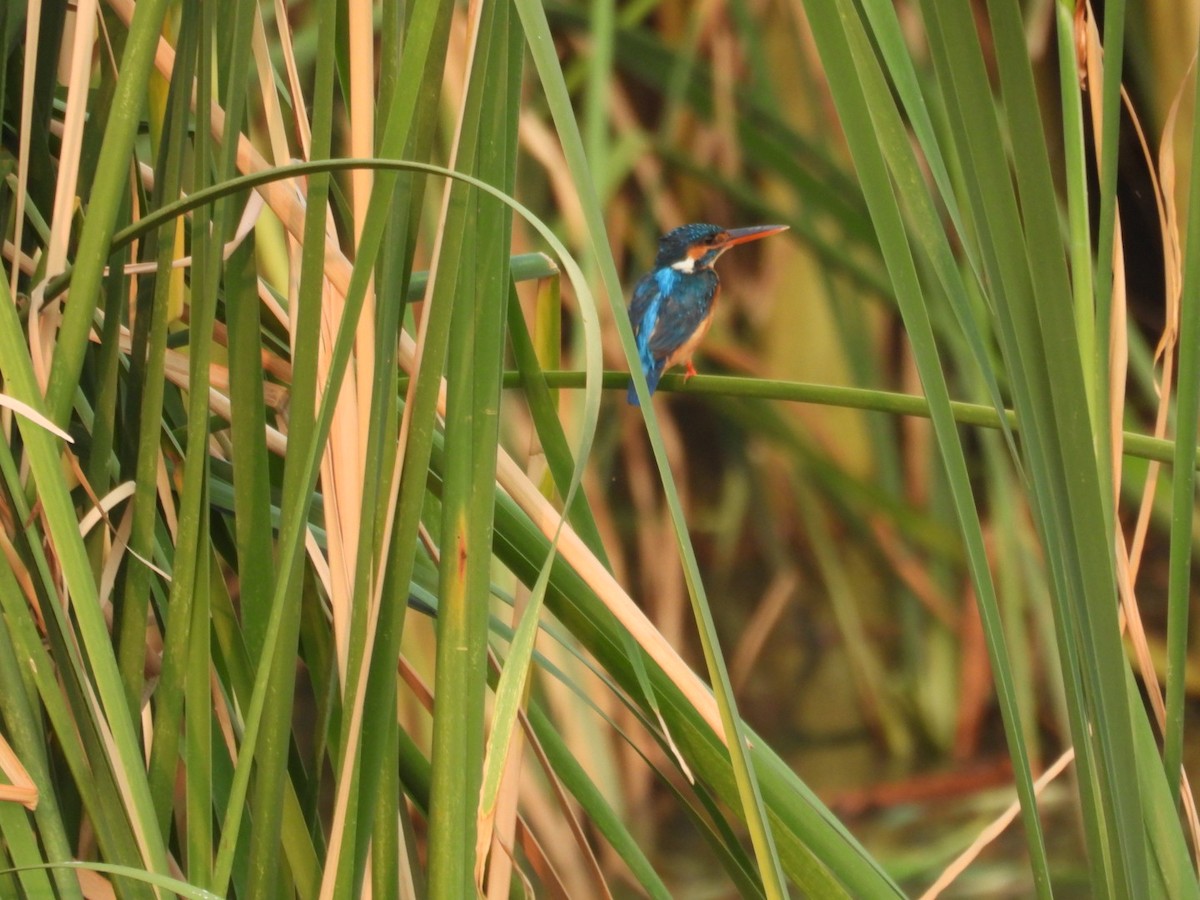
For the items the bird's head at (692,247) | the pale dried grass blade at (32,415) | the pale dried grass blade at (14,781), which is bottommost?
the pale dried grass blade at (14,781)

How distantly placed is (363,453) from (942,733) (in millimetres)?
2098

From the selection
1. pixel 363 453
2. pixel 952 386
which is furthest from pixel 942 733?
pixel 363 453

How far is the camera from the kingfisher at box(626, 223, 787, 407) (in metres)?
1.87

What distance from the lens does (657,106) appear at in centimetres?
247

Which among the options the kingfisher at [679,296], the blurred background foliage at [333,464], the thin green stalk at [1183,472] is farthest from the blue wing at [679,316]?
the thin green stalk at [1183,472]

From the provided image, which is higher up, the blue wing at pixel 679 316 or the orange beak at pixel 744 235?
the orange beak at pixel 744 235

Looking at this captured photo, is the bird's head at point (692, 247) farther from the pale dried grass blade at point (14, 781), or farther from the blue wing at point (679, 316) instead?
the pale dried grass blade at point (14, 781)

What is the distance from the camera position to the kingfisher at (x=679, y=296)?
1.87 meters

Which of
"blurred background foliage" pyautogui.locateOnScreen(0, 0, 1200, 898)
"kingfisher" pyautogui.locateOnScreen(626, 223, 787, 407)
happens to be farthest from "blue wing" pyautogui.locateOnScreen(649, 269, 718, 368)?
"blurred background foliage" pyautogui.locateOnScreen(0, 0, 1200, 898)

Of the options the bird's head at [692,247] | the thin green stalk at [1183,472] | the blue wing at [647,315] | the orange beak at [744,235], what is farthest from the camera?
the bird's head at [692,247]

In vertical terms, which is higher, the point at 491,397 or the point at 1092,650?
the point at 491,397

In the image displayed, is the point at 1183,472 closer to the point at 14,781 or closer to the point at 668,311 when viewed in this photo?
the point at 14,781

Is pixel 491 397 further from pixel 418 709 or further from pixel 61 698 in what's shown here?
pixel 418 709

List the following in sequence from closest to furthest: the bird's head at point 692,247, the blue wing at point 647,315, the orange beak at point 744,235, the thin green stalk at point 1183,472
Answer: the thin green stalk at point 1183,472 < the orange beak at point 744,235 < the blue wing at point 647,315 < the bird's head at point 692,247
